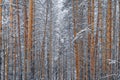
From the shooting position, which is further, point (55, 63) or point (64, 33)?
point (55, 63)

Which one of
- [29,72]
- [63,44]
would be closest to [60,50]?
[63,44]

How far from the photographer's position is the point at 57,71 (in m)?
30.2

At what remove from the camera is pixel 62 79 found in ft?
92.3

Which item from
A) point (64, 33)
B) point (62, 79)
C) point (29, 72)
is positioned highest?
point (64, 33)

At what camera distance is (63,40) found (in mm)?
29984

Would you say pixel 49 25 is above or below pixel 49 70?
above

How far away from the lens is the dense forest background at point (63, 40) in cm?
1377

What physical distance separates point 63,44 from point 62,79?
3.51 metres

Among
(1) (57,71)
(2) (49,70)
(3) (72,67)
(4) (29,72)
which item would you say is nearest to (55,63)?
(1) (57,71)

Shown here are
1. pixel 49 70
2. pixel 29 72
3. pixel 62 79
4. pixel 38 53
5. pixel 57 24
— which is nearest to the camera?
pixel 29 72

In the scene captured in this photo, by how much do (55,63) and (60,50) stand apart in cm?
212

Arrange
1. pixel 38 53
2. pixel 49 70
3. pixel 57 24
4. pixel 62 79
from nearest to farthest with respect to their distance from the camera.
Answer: pixel 49 70 < pixel 62 79 < pixel 38 53 < pixel 57 24

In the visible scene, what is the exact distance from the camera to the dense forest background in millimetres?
13766

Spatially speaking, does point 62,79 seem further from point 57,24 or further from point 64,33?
point 57,24
